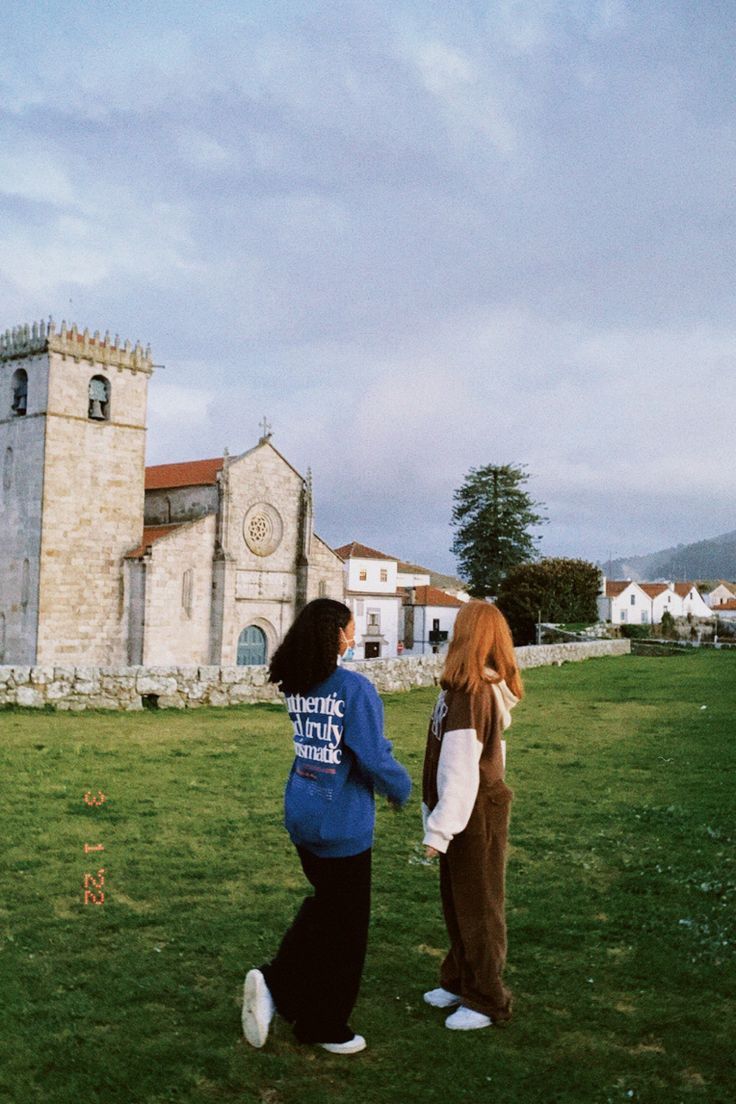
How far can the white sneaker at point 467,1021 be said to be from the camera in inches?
174

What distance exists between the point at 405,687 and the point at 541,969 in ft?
54.7

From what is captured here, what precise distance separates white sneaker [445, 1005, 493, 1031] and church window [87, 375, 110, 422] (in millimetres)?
36903

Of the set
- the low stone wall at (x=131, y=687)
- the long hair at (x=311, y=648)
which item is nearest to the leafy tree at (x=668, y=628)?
the low stone wall at (x=131, y=687)

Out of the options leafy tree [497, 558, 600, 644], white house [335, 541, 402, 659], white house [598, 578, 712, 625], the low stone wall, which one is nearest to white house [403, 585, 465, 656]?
white house [335, 541, 402, 659]

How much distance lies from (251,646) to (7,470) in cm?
1282

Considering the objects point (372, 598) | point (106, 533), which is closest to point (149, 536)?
point (106, 533)

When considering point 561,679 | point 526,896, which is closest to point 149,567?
point 561,679

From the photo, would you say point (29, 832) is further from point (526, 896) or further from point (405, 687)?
point (405, 687)

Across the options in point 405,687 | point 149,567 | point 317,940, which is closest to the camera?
point 317,940

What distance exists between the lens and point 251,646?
41.8 metres

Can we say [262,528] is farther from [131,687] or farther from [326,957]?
[326,957]

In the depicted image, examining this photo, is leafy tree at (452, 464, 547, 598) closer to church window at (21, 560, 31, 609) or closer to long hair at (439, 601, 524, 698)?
church window at (21, 560, 31, 609)

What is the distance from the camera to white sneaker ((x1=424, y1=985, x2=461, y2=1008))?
185 inches

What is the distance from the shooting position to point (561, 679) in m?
26.0
